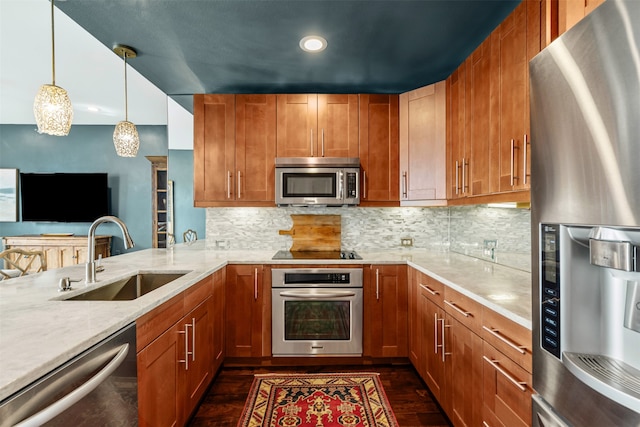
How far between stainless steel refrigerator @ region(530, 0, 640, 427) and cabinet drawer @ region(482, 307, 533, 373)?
17 cm

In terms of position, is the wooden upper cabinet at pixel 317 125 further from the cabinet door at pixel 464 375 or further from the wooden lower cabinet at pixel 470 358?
the cabinet door at pixel 464 375

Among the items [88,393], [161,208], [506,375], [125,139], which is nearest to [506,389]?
[506,375]

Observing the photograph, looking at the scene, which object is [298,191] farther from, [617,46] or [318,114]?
[617,46]

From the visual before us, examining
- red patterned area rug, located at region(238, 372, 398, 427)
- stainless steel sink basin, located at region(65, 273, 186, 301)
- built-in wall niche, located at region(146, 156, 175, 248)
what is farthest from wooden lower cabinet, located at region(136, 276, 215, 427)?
built-in wall niche, located at region(146, 156, 175, 248)

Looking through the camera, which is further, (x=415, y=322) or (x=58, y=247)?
(x=58, y=247)

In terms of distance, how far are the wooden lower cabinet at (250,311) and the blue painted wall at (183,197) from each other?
0.94 m

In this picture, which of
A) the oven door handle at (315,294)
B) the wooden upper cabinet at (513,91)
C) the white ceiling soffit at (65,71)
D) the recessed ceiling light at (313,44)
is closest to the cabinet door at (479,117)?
the wooden upper cabinet at (513,91)

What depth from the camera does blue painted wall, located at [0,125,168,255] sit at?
5.00m

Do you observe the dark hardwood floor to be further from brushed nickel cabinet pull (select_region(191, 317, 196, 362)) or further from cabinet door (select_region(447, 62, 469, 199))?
cabinet door (select_region(447, 62, 469, 199))

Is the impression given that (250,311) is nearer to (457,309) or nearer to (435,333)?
(435,333)

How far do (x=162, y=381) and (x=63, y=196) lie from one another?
4.99 m

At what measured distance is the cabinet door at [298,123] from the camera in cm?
285

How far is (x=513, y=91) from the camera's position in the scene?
1.58 m

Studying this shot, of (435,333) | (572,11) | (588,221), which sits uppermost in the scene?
(572,11)
